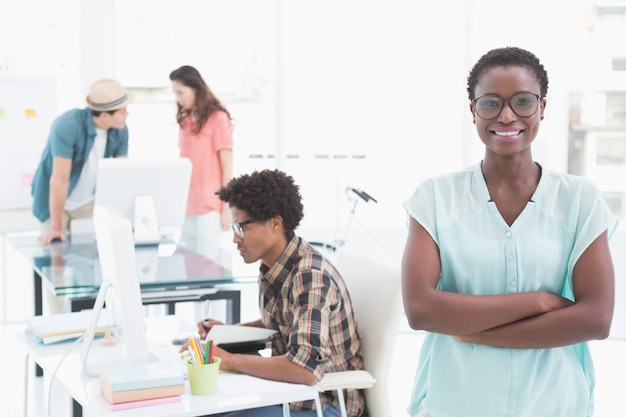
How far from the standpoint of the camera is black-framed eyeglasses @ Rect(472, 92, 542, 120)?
58.1 inches

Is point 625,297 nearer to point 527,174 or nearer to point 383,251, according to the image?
point 383,251

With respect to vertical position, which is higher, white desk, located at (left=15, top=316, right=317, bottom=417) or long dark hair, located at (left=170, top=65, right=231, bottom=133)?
long dark hair, located at (left=170, top=65, right=231, bottom=133)

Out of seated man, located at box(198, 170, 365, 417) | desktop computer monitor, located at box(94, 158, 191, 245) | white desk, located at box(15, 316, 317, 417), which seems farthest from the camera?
desktop computer monitor, located at box(94, 158, 191, 245)

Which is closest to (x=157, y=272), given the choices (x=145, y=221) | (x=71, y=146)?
(x=145, y=221)

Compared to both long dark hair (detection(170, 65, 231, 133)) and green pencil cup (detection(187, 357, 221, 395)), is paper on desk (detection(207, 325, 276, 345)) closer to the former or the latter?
green pencil cup (detection(187, 357, 221, 395))

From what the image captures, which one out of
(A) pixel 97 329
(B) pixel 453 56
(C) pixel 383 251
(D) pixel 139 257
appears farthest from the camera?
(C) pixel 383 251

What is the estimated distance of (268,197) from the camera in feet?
8.38

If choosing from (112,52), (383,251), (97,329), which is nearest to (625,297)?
(383,251)

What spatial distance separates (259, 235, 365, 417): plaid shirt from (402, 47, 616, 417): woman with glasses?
78 centimetres

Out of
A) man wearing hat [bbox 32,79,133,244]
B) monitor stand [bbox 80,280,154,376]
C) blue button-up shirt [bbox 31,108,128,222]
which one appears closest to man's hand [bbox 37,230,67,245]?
man wearing hat [bbox 32,79,133,244]

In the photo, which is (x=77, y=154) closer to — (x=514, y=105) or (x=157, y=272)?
(x=157, y=272)

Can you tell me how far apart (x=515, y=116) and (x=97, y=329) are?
157 cm

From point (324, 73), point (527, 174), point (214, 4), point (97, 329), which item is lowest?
point (97, 329)

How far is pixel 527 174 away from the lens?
1532 mm
